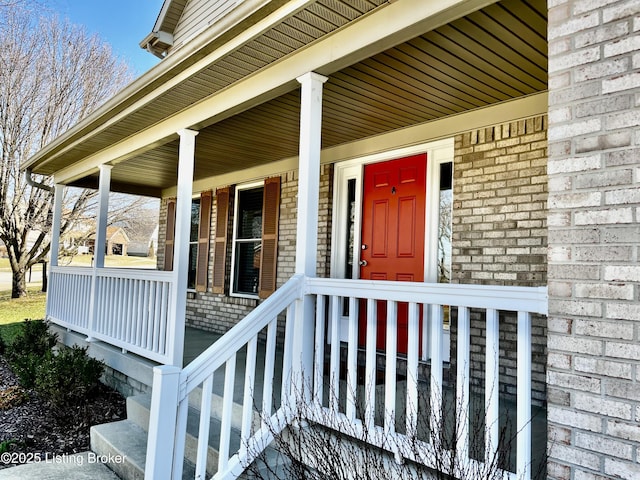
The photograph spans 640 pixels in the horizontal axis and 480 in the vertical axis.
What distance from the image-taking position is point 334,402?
2600mm

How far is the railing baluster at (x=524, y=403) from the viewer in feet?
6.11

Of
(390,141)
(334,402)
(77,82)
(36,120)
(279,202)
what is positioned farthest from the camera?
(77,82)

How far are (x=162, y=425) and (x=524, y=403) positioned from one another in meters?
1.70

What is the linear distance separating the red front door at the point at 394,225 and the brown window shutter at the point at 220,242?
2659 mm

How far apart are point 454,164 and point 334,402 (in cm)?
247

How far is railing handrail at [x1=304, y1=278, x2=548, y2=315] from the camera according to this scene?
1.93 m

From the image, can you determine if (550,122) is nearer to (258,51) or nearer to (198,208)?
(258,51)

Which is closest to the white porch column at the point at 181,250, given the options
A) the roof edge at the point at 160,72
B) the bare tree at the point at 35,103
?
the roof edge at the point at 160,72

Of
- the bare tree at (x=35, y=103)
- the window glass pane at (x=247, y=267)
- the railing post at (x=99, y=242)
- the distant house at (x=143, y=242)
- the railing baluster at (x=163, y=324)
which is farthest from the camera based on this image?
the distant house at (x=143, y=242)

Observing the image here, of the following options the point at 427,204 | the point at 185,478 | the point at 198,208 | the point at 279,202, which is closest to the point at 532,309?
the point at 185,478

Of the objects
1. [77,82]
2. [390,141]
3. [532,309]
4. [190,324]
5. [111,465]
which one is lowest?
[111,465]

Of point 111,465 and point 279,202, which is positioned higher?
point 279,202

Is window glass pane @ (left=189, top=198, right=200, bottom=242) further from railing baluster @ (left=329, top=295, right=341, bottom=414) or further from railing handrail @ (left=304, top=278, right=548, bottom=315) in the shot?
railing baluster @ (left=329, top=295, right=341, bottom=414)

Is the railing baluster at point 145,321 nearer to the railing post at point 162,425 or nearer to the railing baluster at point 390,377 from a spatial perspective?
the railing post at point 162,425
